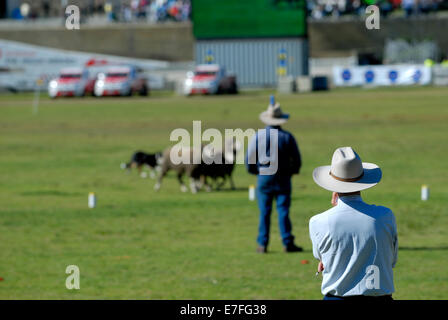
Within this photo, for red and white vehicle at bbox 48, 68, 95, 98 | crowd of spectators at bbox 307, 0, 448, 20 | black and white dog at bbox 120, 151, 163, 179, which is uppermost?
crowd of spectators at bbox 307, 0, 448, 20

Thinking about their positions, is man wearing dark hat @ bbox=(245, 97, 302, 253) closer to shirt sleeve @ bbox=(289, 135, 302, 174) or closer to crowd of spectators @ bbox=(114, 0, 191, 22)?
shirt sleeve @ bbox=(289, 135, 302, 174)

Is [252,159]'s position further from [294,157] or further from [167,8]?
[167,8]

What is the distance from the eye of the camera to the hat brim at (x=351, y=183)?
600 centimetres

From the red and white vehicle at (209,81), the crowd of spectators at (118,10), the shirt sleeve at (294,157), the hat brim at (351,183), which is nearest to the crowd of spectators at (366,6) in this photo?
the crowd of spectators at (118,10)

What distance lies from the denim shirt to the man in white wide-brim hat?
638 cm

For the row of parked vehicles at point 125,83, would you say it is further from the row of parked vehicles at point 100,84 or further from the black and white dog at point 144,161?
the black and white dog at point 144,161

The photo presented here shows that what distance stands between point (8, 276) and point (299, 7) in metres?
47.1

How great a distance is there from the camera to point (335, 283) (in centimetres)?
614

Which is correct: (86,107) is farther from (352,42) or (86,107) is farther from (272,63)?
(352,42)

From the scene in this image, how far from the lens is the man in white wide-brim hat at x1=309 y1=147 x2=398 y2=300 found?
603 centimetres

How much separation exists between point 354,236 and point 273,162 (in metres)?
6.48

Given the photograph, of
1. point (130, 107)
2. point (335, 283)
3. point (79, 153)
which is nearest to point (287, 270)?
point (335, 283)

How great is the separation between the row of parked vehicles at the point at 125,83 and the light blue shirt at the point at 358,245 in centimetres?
4886

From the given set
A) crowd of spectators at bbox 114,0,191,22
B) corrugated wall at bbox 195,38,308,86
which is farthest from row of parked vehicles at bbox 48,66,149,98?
crowd of spectators at bbox 114,0,191,22
